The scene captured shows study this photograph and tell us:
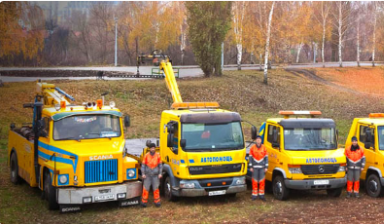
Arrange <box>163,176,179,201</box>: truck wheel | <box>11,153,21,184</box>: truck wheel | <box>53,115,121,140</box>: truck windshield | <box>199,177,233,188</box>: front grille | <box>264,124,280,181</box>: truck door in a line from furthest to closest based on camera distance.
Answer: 1. <box>11,153,21,184</box>: truck wheel
2. <box>264,124,280,181</box>: truck door
3. <box>163,176,179,201</box>: truck wheel
4. <box>199,177,233,188</box>: front grille
5. <box>53,115,121,140</box>: truck windshield

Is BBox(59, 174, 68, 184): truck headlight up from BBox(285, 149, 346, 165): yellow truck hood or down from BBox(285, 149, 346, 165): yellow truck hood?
down

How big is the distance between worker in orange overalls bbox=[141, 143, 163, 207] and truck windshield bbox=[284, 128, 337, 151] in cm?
363

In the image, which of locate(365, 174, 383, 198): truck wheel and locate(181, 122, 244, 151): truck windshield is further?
locate(365, 174, 383, 198): truck wheel

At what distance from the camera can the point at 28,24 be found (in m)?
22.6

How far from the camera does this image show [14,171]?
1491 cm

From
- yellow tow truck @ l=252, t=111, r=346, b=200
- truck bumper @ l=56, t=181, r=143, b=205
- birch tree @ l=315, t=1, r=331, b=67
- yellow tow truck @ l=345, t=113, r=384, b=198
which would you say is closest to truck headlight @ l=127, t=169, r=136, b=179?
truck bumper @ l=56, t=181, r=143, b=205

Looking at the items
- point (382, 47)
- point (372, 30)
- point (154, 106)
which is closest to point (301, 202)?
point (154, 106)

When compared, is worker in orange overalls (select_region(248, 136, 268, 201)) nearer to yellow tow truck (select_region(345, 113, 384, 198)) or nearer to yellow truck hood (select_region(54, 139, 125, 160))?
yellow tow truck (select_region(345, 113, 384, 198))

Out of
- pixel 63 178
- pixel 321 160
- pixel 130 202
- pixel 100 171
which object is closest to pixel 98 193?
pixel 100 171

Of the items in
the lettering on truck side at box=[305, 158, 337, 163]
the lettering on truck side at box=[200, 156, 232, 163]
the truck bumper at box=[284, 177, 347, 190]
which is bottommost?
the truck bumper at box=[284, 177, 347, 190]

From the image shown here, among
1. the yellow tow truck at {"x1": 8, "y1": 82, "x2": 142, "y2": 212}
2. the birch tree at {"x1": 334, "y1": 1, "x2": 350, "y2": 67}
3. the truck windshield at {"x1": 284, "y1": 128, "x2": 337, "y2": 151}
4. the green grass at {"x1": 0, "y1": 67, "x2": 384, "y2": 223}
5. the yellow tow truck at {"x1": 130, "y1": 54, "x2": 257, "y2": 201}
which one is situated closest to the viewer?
the yellow tow truck at {"x1": 8, "y1": 82, "x2": 142, "y2": 212}

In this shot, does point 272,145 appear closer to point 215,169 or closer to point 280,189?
point 280,189

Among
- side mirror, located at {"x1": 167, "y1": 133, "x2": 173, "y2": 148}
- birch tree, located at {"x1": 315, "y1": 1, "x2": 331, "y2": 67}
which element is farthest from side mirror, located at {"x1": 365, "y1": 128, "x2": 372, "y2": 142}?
birch tree, located at {"x1": 315, "y1": 1, "x2": 331, "y2": 67}

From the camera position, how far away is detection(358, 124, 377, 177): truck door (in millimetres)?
13477
